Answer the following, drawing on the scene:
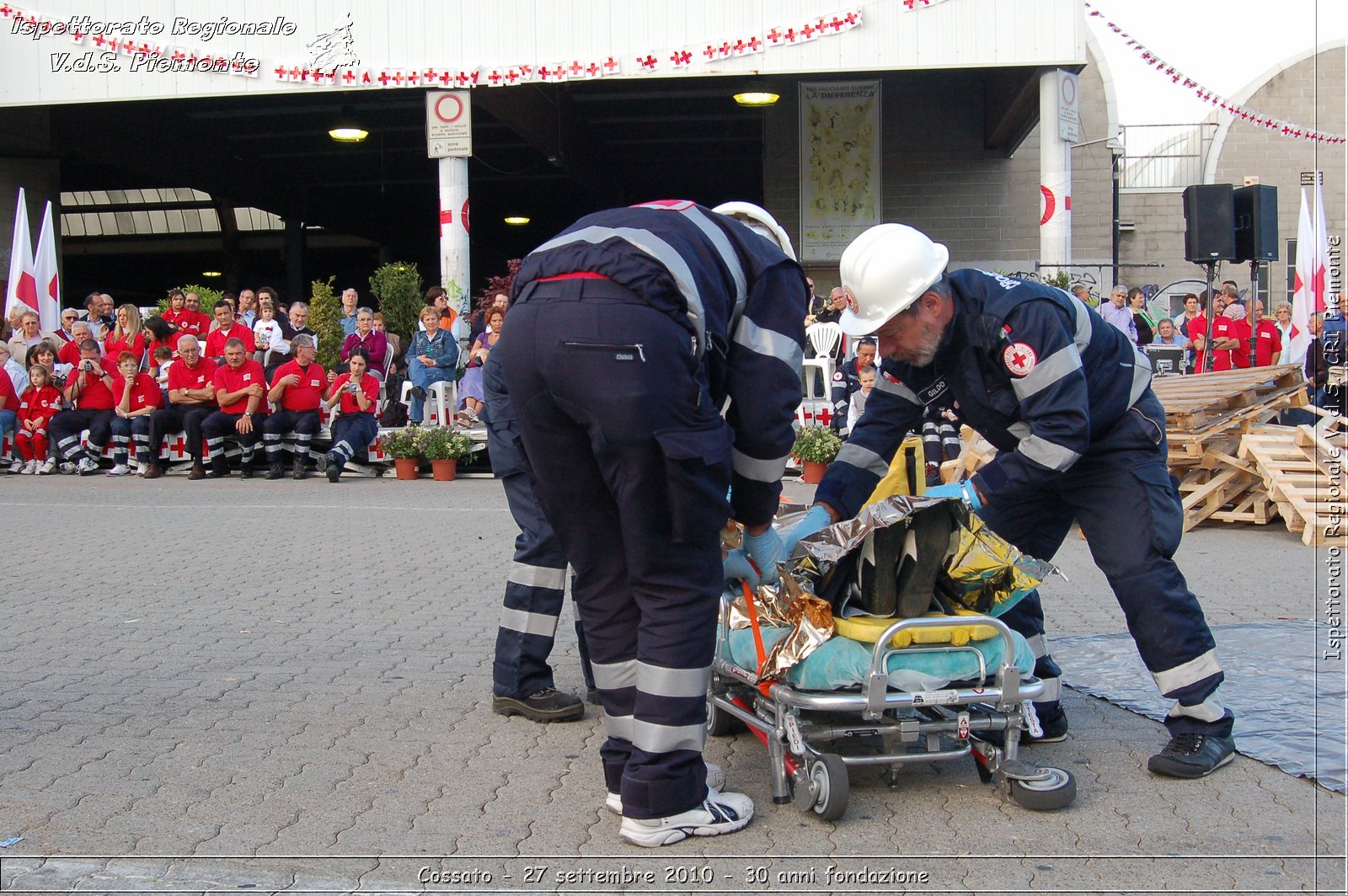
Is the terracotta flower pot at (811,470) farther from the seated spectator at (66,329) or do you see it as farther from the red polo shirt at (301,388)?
the seated spectator at (66,329)

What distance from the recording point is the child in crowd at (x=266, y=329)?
1475 centimetres

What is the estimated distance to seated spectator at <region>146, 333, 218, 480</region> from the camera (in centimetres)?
1411

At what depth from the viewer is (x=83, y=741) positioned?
4.31 metres

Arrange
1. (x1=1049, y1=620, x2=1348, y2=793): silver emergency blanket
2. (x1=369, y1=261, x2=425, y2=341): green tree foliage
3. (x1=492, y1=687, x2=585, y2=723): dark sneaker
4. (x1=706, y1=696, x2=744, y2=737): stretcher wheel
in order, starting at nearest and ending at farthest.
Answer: (x1=1049, y1=620, x2=1348, y2=793): silver emergency blanket
(x1=706, y1=696, x2=744, y2=737): stretcher wheel
(x1=492, y1=687, x2=585, y2=723): dark sneaker
(x1=369, y1=261, x2=425, y2=341): green tree foliage

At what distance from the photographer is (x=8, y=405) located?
15.1m

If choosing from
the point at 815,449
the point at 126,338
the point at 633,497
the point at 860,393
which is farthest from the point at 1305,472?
the point at 126,338

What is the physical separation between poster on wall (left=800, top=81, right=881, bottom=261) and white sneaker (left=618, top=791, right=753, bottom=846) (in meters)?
16.2

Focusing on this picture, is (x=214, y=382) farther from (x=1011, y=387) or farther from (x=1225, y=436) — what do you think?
(x=1011, y=387)

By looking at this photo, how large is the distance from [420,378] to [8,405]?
5073 millimetres

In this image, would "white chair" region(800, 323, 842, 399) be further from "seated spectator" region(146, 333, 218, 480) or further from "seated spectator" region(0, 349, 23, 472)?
"seated spectator" region(0, 349, 23, 472)

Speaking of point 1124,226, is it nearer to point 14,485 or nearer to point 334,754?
point 14,485

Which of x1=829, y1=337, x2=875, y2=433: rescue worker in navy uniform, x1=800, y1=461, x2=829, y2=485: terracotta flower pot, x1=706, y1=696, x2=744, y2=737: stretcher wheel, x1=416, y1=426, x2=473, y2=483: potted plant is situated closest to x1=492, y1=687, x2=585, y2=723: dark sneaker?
x1=706, y1=696, x2=744, y2=737: stretcher wheel

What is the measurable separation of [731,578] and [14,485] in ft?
39.5

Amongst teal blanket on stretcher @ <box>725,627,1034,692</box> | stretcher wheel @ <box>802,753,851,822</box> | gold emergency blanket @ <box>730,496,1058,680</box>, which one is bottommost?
stretcher wheel @ <box>802,753,851,822</box>
